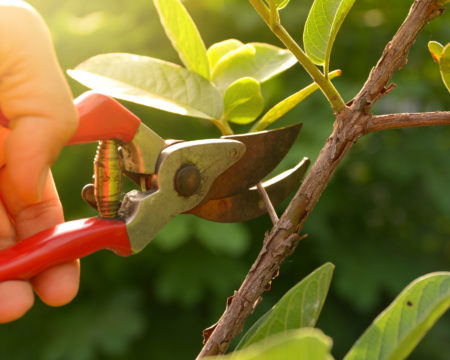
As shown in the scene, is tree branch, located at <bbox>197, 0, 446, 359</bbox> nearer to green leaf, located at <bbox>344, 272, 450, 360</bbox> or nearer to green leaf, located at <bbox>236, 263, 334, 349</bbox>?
green leaf, located at <bbox>236, 263, 334, 349</bbox>

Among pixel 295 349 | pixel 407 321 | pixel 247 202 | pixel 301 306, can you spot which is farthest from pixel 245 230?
pixel 295 349

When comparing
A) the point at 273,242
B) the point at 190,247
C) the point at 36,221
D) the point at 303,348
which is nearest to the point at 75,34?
the point at 190,247

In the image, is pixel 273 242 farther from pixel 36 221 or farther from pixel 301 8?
pixel 301 8

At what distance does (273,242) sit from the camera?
0.63m

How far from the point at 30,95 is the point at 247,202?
35cm

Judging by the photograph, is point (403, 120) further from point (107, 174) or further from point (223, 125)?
point (107, 174)

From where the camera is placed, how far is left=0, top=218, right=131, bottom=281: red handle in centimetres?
65

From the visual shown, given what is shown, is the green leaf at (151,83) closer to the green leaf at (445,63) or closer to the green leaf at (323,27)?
the green leaf at (323,27)

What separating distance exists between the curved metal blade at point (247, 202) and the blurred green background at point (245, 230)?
1885 millimetres

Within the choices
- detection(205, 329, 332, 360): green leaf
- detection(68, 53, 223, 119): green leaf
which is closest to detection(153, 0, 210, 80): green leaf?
detection(68, 53, 223, 119): green leaf

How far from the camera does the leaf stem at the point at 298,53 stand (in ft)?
1.99

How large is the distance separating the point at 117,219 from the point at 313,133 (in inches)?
90.0

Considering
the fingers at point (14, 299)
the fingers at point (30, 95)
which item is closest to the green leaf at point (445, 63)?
the fingers at point (30, 95)

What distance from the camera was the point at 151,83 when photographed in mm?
690
